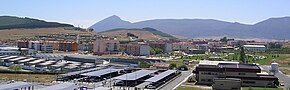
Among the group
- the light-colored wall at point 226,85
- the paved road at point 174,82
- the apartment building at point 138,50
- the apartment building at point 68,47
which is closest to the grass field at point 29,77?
the paved road at point 174,82

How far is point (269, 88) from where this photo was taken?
22.6 m

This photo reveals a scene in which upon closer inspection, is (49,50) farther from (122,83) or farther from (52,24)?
(52,24)

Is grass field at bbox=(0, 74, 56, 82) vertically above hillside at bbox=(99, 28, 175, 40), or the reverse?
hillside at bbox=(99, 28, 175, 40)

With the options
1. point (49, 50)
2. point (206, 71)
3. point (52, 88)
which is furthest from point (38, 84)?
point (49, 50)

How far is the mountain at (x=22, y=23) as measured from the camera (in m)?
95.5

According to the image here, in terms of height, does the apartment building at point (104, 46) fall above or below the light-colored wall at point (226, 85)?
above

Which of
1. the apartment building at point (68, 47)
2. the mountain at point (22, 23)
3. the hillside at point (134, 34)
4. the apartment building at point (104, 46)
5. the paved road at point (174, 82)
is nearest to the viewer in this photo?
the paved road at point (174, 82)

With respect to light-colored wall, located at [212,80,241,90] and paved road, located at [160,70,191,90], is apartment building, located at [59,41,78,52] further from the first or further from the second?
light-colored wall, located at [212,80,241,90]

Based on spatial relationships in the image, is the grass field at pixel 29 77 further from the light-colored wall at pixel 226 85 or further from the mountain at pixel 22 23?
the mountain at pixel 22 23

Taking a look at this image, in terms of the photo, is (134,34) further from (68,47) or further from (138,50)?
(138,50)

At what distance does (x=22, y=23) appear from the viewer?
10294 cm

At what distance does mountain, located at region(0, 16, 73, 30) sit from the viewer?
95494 mm

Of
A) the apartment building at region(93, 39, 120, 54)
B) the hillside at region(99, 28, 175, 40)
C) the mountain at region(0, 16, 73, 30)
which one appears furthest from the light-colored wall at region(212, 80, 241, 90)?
the mountain at region(0, 16, 73, 30)

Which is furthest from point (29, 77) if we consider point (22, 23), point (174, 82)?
point (22, 23)
